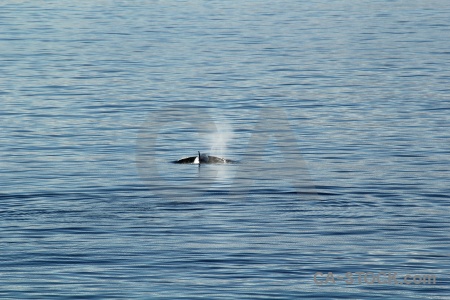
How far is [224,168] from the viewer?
41.9 m

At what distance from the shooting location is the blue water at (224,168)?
28688 millimetres

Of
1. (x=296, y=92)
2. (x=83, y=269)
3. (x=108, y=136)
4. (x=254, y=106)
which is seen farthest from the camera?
(x=296, y=92)

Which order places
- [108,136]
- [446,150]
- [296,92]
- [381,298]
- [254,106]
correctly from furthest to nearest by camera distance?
[296,92] < [254,106] < [108,136] < [446,150] < [381,298]

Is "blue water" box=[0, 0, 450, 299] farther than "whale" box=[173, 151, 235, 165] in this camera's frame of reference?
No

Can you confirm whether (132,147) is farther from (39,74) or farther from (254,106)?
(39,74)

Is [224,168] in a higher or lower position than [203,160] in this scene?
higher

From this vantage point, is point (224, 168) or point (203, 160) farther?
point (203, 160)

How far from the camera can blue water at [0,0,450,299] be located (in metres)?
28.7

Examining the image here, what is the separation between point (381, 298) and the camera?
2672 centimetres

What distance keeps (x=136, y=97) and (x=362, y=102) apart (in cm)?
1103

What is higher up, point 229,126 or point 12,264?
point 12,264

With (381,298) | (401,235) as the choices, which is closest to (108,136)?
(401,235)

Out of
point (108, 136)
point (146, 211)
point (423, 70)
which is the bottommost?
point (423, 70)

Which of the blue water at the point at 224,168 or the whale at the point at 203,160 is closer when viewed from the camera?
the blue water at the point at 224,168
